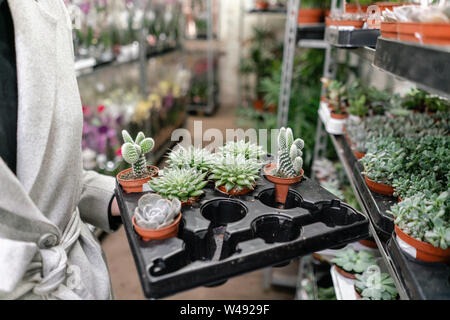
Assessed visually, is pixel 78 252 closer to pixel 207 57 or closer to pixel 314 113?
pixel 314 113

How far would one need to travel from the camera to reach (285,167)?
0.93 meters

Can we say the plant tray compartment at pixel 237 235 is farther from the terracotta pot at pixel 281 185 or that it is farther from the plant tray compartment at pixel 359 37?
the plant tray compartment at pixel 359 37

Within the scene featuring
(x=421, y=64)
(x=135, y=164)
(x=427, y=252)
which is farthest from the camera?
(x=135, y=164)

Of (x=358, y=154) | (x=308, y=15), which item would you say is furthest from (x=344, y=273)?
(x=308, y=15)

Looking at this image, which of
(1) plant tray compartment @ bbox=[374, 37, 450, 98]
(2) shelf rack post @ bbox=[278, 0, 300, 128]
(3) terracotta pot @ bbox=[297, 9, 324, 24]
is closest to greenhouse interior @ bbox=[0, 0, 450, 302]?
(1) plant tray compartment @ bbox=[374, 37, 450, 98]

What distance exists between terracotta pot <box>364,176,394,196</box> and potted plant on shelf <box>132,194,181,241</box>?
57 centimetres

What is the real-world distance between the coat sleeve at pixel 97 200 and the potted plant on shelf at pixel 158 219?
0.37 metres

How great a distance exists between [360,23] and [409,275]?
90 centimetres

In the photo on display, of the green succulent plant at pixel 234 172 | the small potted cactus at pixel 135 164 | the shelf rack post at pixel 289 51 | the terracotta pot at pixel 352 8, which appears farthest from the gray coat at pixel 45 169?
the shelf rack post at pixel 289 51

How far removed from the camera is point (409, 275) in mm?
653

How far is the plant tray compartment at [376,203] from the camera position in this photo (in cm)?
82

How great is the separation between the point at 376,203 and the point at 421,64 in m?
0.45

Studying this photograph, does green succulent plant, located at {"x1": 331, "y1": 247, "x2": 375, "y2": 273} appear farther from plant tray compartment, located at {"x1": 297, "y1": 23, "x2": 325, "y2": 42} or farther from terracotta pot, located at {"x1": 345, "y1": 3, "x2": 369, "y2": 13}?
plant tray compartment, located at {"x1": 297, "y1": 23, "x2": 325, "y2": 42}

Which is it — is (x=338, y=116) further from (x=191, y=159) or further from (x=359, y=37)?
(x=191, y=159)
